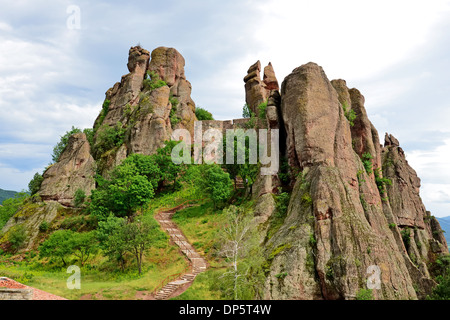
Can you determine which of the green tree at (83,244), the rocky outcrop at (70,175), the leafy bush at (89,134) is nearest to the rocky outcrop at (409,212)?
the green tree at (83,244)

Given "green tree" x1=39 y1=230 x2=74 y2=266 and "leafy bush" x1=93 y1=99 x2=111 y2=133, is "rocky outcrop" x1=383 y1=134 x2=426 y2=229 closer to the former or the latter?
"green tree" x1=39 y1=230 x2=74 y2=266

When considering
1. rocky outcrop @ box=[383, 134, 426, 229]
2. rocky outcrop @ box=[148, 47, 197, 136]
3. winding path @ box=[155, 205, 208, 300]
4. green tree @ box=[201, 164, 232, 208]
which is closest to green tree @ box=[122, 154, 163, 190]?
winding path @ box=[155, 205, 208, 300]

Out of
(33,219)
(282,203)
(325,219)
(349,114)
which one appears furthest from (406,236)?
(33,219)

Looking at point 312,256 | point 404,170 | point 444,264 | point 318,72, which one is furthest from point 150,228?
point 404,170

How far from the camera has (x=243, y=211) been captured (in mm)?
35344

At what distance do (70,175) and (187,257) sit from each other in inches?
1208

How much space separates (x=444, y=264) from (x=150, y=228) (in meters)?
37.5

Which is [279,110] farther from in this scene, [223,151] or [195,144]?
[195,144]

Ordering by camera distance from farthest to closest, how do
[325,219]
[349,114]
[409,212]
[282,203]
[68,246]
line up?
[409,212]
[349,114]
[68,246]
[282,203]
[325,219]

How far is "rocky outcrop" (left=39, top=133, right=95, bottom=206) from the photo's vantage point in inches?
1997

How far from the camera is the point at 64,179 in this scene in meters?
52.3

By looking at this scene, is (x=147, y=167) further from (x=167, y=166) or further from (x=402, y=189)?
(x=402, y=189)
